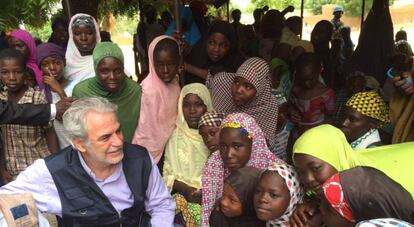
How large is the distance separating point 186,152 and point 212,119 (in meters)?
0.39

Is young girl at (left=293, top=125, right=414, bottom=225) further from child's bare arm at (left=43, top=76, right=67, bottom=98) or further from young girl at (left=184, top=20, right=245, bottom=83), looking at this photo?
child's bare arm at (left=43, top=76, right=67, bottom=98)

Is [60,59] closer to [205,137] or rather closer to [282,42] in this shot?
[205,137]

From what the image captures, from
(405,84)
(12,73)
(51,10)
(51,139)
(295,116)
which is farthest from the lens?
(51,10)

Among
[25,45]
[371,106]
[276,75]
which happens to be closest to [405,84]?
[371,106]

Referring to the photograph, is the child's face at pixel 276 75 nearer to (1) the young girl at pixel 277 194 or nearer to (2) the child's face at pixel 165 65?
(2) the child's face at pixel 165 65

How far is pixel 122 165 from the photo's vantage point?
7.43 ft

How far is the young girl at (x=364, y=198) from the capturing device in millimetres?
1619

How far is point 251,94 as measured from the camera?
9.29 feet

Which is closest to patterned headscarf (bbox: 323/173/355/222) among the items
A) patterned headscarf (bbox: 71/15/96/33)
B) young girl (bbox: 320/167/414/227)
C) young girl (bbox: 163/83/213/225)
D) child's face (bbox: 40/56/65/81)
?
young girl (bbox: 320/167/414/227)

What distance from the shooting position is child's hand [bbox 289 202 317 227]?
6.94 ft

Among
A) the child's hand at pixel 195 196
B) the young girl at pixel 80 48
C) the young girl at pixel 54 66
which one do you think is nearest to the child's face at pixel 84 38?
the young girl at pixel 80 48

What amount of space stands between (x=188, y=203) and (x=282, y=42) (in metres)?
2.75

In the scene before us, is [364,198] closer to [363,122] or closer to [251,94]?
[363,122]

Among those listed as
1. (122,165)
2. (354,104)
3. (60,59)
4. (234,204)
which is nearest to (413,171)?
(354,104)
